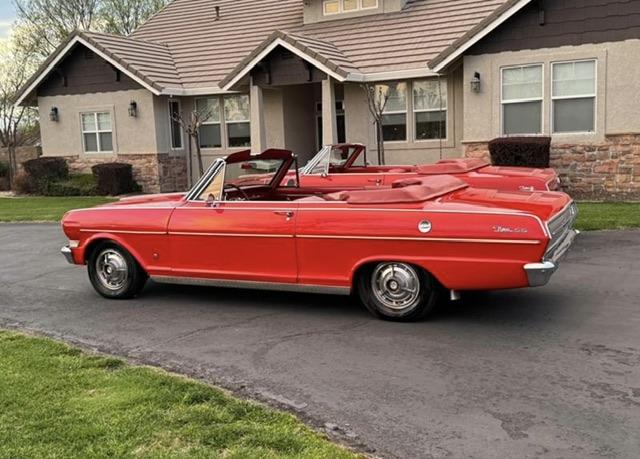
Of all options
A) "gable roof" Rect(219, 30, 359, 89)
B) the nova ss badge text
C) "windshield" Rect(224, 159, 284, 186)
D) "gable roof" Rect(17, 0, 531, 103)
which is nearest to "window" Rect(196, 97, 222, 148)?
"gable roof" Rect(17, 0, 531, 103)

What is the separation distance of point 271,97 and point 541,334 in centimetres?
1643

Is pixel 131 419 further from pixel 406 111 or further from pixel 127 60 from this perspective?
pixel 127 60

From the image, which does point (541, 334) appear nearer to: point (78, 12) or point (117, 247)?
point (117, 247)

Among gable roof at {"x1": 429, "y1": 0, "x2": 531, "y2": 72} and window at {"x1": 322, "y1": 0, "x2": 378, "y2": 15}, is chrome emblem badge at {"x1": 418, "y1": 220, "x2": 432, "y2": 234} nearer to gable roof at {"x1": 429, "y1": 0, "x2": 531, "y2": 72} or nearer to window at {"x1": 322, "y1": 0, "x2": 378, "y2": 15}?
gable roof at {"x1": 429, "y1": 0, "x2": 531, "y2": 72}

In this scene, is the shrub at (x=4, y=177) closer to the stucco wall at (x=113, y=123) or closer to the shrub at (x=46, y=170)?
the stucco wall at (x=113, y=123)

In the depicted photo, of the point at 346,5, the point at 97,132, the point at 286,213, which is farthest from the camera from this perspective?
the point at 97,132

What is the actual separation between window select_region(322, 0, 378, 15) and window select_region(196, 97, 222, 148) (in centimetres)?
449

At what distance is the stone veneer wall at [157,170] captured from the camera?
69.7 feet

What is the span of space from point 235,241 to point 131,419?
2.70 meters

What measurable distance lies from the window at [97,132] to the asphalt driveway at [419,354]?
14.8m

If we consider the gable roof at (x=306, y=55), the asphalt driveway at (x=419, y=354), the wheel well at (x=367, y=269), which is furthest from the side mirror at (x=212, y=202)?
the gable roof at (x=306, y=55)

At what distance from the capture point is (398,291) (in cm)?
596

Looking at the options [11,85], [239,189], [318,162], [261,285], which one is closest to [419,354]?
[261,285]

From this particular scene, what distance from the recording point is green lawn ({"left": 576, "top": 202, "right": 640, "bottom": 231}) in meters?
10.8
